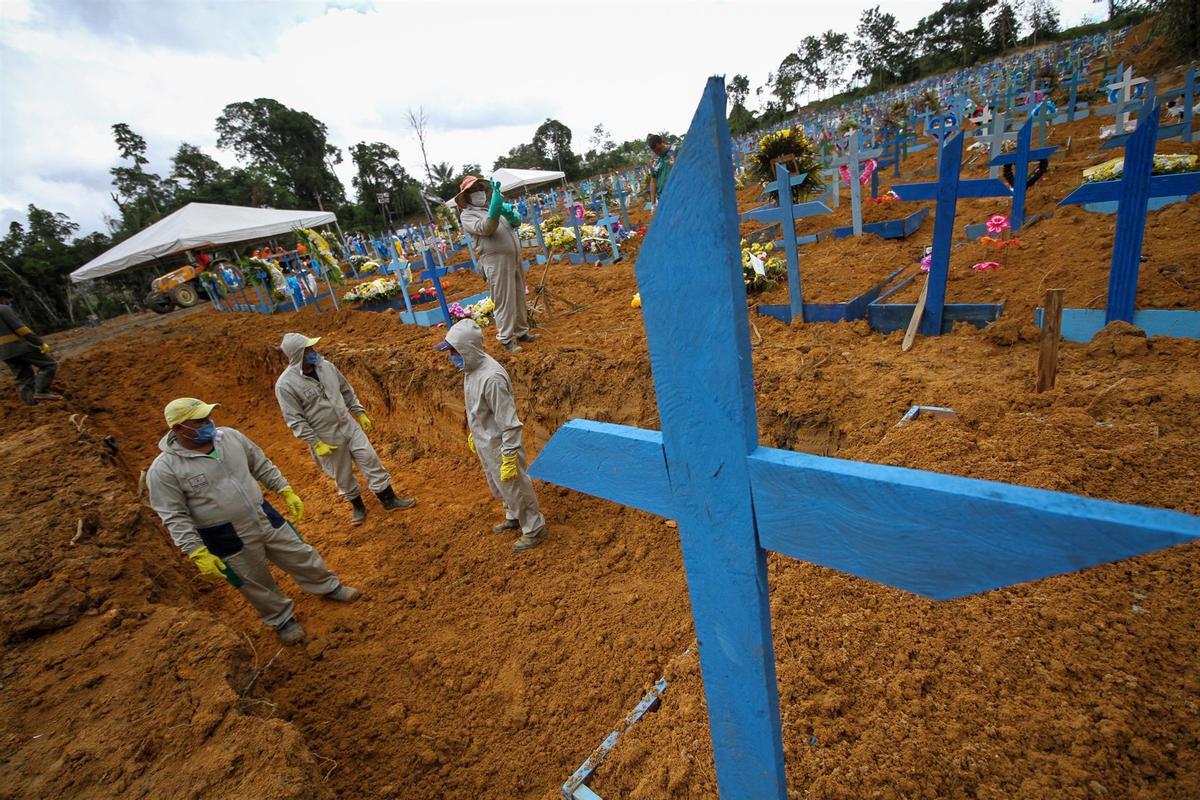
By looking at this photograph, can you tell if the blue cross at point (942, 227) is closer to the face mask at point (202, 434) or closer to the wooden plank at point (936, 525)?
the wooden plank at point (936, 525)

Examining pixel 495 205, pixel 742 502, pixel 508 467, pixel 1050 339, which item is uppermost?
pixel 495 205

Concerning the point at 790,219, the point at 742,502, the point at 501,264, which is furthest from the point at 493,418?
the point at 742,502

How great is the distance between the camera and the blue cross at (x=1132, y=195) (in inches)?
121

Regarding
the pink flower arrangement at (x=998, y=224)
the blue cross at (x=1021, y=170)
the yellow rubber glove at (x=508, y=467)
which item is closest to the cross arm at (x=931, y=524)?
the yellow rubber glove at (x=508, y=467)

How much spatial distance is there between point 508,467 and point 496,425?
46cm

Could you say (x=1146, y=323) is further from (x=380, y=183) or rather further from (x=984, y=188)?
(x=380, y=183)

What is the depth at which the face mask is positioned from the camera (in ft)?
11.1

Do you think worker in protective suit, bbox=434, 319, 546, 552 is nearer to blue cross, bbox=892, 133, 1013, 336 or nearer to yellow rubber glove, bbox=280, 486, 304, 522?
yellow rubber glove, bbox=280, 486, 304, 522

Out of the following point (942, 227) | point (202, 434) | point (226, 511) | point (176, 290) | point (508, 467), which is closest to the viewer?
point (202, 434)

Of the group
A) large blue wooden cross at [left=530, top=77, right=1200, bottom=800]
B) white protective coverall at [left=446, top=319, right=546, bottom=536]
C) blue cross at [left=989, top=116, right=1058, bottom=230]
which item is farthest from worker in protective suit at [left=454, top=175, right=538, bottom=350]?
blue cross at [left=989, top=116, right=1058, bottom=230]

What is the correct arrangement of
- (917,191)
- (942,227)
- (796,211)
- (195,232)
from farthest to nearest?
1. (195,232)
2. (796,211)
3. (917,191)
4. (942,227)

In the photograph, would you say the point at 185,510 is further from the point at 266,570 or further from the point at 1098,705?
the point at 1098,705

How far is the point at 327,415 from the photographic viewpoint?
496cm

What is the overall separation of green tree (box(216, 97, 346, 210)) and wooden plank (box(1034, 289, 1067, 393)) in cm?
4632
